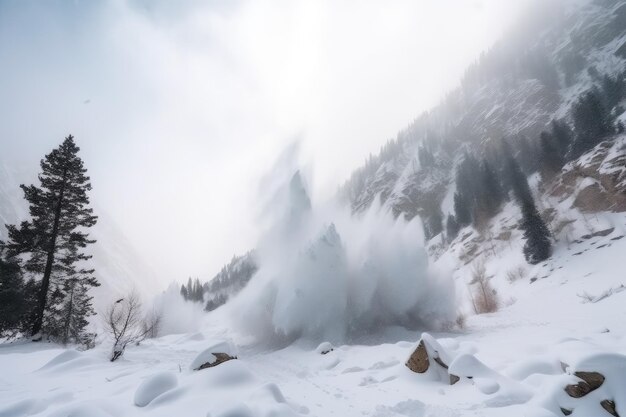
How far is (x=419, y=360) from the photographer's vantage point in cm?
1065

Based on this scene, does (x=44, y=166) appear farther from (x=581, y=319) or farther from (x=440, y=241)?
(x=440, y=241)

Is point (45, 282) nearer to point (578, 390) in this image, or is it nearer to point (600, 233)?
point (578, 390)

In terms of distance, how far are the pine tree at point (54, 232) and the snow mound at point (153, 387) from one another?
1597 cm

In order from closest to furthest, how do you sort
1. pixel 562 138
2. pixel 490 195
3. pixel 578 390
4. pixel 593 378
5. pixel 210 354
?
pixel 578 390
pixel 593 378
pixel 210 354
pixel 562 138
pixel 490 195

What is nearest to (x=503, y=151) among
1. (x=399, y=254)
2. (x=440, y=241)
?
(x=440, y=241)

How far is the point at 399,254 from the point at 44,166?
27.1m

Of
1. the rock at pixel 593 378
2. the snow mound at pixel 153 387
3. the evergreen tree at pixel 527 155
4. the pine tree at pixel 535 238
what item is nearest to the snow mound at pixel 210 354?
the snow mound at pixel 153 387

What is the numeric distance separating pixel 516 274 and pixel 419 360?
49894 mm

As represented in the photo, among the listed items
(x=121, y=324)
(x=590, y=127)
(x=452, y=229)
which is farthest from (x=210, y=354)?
(x=452, y=229)

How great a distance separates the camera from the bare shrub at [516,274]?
1965 inches

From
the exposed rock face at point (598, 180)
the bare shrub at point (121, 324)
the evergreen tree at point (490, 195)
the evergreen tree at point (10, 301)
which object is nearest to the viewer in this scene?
the bare shrub at point (121, 324)

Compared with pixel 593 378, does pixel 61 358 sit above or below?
above

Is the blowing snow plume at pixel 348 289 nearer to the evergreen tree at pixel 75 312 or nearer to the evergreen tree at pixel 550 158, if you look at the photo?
the evergreen tree at pixel 75 312

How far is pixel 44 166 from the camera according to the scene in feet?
71.2
